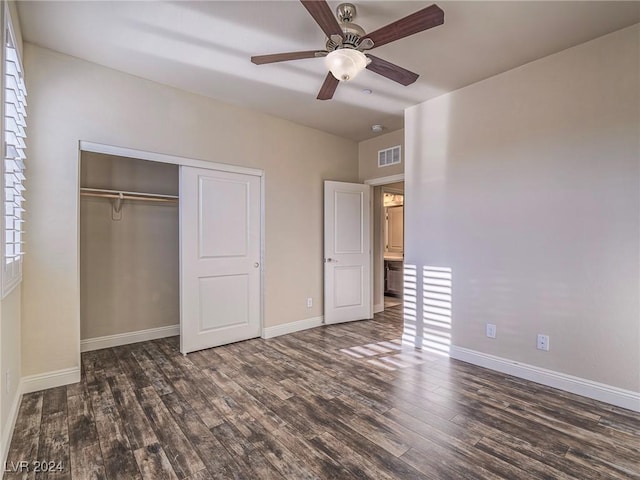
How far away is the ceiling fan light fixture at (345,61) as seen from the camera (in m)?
2.05

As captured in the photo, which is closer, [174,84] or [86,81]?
[86,81]

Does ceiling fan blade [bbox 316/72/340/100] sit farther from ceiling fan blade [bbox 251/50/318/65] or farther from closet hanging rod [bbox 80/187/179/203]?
closet hanging rod [bbox 80/187/179/203]

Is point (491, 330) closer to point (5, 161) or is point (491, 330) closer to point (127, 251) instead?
point (5, 161)

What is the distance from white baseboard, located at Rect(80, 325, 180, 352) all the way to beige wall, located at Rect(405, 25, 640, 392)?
10.7ft

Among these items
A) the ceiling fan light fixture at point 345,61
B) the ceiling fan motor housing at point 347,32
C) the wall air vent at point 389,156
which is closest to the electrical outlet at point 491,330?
the wall air vent at point 389,156

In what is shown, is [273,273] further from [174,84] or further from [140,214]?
[174,84]

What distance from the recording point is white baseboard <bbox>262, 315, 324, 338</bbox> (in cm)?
405

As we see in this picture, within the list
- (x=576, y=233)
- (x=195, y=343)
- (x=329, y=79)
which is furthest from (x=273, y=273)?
(x=576, y=233)

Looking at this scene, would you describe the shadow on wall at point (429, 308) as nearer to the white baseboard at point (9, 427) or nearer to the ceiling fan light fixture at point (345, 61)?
the ceiling fan light fixture at point (345, 61)

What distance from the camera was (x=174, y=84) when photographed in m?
3.27

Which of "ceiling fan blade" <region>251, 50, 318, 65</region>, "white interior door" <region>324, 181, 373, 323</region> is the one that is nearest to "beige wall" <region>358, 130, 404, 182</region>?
"white interior door" <region>324, 181, 373, 323</region>

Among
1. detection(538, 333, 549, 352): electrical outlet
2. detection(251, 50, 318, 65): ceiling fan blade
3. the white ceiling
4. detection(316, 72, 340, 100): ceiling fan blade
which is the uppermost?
the white ceiling

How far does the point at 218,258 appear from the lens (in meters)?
3.70

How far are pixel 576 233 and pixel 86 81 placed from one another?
4305 mm
